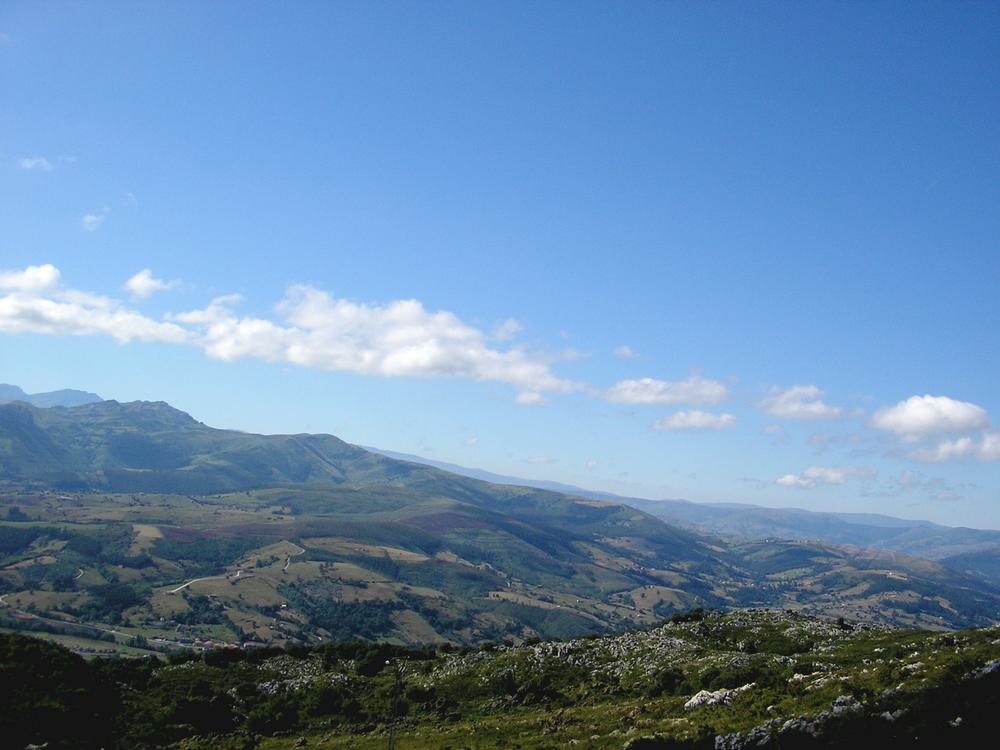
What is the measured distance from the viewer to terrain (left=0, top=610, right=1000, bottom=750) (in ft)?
117

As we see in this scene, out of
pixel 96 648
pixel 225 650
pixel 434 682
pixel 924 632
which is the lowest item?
pixel 96 648

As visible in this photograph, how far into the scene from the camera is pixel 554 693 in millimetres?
64125

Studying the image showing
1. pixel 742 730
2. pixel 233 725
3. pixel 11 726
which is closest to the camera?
pixel 742 730

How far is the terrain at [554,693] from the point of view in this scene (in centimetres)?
3566

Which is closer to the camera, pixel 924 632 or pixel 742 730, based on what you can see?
pixel 742 730

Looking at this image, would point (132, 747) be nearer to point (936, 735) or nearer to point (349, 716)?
point (349, 716)

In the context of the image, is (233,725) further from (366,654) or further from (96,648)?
(96,648)

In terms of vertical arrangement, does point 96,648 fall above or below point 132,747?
below

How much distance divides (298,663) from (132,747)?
26.8 m

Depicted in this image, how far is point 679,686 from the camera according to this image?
57.5 metres

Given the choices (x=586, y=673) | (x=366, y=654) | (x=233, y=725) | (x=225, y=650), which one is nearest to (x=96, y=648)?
(x=225, y=650)

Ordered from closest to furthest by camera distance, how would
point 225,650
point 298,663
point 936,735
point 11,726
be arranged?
1. point 936,735
2. point 11,726
3. point 298,663
4. point 225,650

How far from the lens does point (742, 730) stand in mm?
36719

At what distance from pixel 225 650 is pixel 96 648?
14463 centimetres
